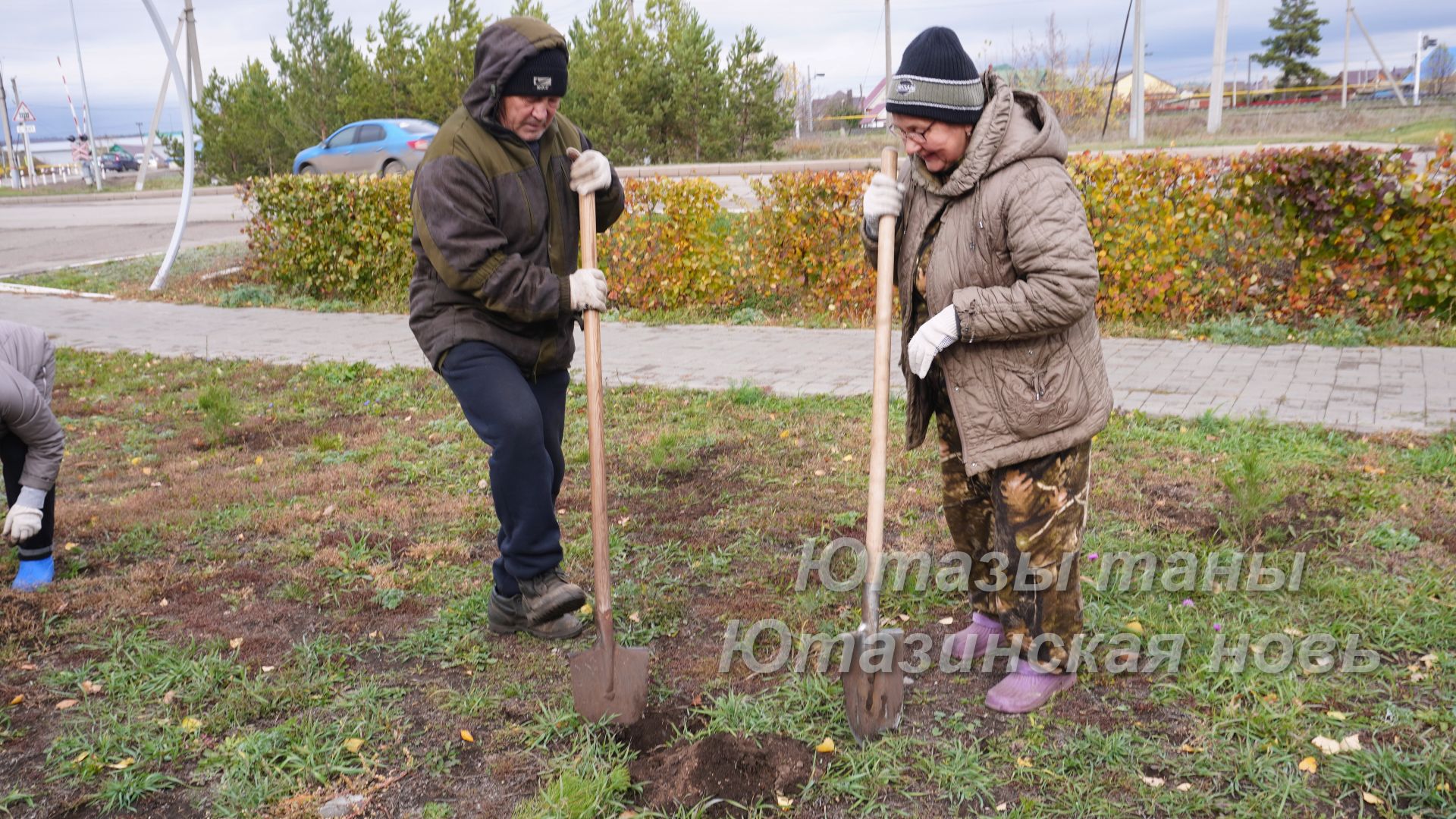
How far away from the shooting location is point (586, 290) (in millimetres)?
3293

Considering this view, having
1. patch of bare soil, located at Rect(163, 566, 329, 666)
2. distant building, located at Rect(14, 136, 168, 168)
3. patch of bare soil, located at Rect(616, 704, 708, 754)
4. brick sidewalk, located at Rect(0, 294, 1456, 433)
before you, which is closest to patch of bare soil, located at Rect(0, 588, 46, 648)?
patch of bare soil, located at Rect(163, 566, 329, 666)

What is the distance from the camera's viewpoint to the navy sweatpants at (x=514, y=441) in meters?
3.36

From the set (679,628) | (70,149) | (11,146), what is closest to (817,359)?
(679,628)

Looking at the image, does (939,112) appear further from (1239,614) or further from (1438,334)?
(1438,334)

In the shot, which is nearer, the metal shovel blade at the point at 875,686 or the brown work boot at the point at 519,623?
the metal shovel blade at the point at 875,686

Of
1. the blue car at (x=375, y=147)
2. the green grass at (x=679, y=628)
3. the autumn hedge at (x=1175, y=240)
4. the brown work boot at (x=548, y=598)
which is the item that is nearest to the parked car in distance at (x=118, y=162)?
the blue car at (x=375, y=147)

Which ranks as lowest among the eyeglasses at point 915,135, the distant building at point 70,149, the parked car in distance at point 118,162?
the eyeglasses at point 915,135

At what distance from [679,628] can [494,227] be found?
148cm

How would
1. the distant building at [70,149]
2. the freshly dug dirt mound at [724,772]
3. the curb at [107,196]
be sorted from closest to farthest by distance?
the freshly dug dirt mound at [724,772], the curb at [107,196], the distant building at [70,149]

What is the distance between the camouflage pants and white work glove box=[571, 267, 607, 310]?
1010 mm

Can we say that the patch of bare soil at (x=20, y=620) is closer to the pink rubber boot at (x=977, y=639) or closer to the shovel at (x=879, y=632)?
the shovel at (x=879, y=632)

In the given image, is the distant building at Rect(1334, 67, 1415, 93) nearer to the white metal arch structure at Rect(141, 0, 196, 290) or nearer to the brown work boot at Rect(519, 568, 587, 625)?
the white metal arch structure at Rect(141, 0, 196, 290)

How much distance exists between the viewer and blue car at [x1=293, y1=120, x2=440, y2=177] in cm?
2019

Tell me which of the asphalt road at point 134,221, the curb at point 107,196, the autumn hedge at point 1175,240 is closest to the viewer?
the autumn hedge at point 1175,240
